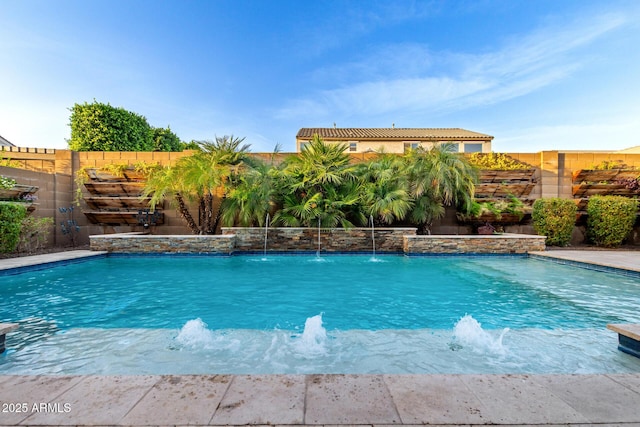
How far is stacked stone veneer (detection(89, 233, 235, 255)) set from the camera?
8.91 meters

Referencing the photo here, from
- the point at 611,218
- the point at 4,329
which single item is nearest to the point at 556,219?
the point at 611,218

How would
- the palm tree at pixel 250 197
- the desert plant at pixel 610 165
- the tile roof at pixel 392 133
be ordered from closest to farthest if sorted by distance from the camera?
the palm tree at pixel 250 197 < the desert plant at pixel 610 165 < the tile roof at pixel 392 133

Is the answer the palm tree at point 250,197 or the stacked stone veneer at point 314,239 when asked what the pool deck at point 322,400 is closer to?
the stacked stone veneer at point 314,239

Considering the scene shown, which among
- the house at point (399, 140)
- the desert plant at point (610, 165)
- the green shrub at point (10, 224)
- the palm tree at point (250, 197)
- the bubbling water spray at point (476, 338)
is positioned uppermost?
the house at point (399, 140)

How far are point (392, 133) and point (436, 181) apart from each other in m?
16.9

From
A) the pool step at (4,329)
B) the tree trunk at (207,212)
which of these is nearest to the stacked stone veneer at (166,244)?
the tree trunk at (207,212)

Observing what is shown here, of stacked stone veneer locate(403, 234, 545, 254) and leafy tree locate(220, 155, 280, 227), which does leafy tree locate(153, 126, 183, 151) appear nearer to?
leafy tree locate(220, 155, 280, 227)

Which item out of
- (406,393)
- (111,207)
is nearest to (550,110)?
(406,393)

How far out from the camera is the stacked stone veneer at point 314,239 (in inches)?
372

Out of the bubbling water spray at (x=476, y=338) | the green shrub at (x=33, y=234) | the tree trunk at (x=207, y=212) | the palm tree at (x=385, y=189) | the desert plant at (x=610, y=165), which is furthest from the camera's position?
the desert plant at (x=610, y=165)

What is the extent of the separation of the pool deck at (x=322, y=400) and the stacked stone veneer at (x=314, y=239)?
745cm

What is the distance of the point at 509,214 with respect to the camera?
10.9 m

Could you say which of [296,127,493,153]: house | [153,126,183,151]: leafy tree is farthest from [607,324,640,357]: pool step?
[153,126,183,151]: leafy tree

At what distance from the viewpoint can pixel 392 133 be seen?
25.4 meters
